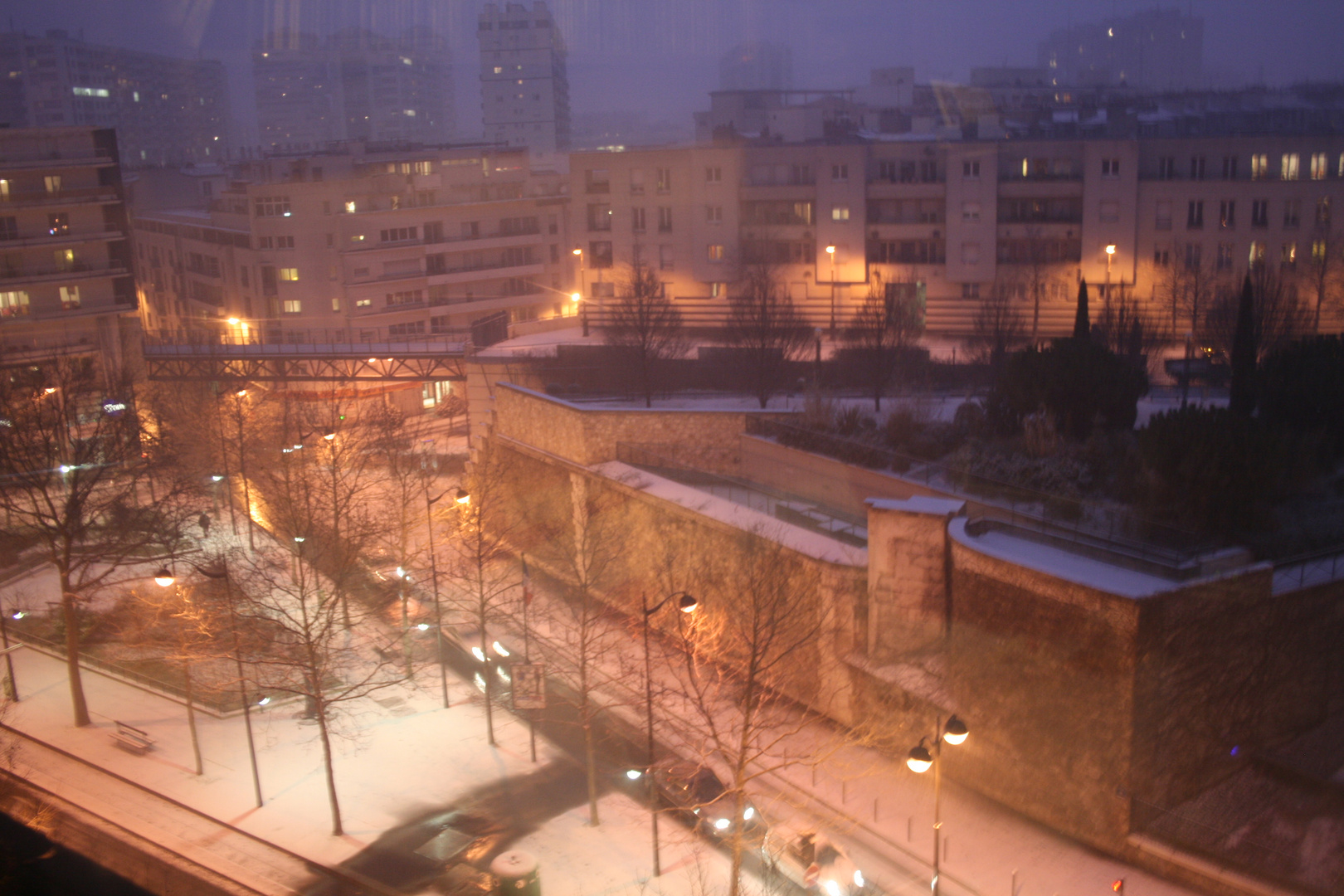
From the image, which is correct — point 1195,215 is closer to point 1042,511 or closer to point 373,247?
point 1042,511

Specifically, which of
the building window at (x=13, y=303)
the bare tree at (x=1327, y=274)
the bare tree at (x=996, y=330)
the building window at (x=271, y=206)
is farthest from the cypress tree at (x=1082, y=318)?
the building window at (x=13, y=303)

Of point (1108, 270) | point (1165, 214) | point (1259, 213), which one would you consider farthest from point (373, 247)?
point (1259, 213)

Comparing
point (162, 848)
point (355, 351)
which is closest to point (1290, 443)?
point (162, 848)

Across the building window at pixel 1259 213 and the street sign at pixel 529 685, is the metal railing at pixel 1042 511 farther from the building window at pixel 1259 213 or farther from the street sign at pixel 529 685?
the building window at pixel 1259 213

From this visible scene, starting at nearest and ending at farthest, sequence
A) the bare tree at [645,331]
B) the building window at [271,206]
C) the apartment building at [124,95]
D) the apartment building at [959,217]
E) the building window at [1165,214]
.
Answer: the bare tree at [645,331], the apartment building at [959,217], the building window at [1165,214], the building window at [271,206], the apartment building at [124,95]

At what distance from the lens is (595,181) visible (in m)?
41.2

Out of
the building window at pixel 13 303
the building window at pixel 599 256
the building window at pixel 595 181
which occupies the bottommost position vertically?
the building window at pixel 13 303

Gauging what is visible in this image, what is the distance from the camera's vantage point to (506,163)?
52188 mm

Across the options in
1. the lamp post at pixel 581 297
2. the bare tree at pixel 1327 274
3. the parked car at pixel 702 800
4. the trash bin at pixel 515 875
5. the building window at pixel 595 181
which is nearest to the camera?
the trash bin at pixel 515 875

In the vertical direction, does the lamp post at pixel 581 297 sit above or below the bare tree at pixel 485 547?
above

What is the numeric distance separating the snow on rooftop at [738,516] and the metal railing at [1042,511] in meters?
1.99

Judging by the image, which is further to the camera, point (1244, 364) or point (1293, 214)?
point (1293, 214)

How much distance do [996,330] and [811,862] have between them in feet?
55.0

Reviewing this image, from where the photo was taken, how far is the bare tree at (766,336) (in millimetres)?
26766
